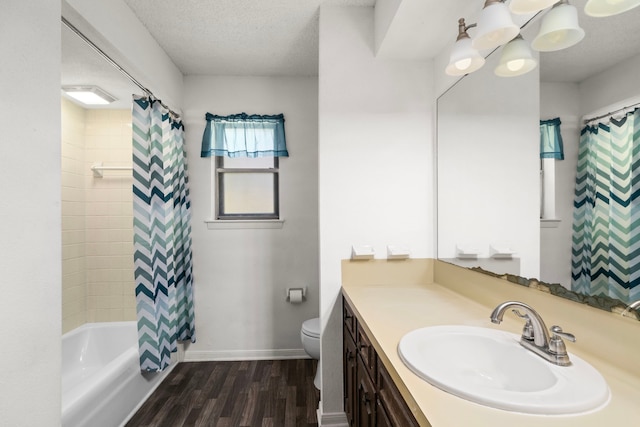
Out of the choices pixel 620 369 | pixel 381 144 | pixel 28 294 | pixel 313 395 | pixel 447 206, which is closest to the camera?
pixel 620 369

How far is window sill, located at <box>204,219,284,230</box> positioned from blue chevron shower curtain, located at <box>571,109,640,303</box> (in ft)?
7.02

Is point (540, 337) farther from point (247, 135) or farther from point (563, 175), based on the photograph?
point (247, 135)

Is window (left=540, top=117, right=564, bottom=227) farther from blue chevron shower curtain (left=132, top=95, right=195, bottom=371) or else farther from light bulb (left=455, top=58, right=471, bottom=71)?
blue chevron shower curtain (left=132, top=95, right=195, bottom=371)

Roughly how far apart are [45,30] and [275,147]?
1708 millimetres

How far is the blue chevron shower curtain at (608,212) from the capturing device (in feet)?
2.62

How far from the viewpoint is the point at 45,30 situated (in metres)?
1.14

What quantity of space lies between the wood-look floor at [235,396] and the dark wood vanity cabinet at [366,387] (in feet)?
1.71

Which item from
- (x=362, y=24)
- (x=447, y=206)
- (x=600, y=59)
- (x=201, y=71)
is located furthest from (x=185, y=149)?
(x=600, y=59)

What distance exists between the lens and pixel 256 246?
108 inches

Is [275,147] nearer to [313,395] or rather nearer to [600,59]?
[313,395]

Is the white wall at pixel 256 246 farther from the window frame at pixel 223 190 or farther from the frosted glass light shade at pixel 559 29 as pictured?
the frosted glass light shade at pixel 559 29

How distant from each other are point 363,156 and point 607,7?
3.77 feet

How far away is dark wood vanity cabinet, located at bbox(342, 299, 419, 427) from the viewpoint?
893 mm

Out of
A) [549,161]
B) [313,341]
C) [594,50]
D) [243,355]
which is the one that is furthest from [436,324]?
[243,355]
